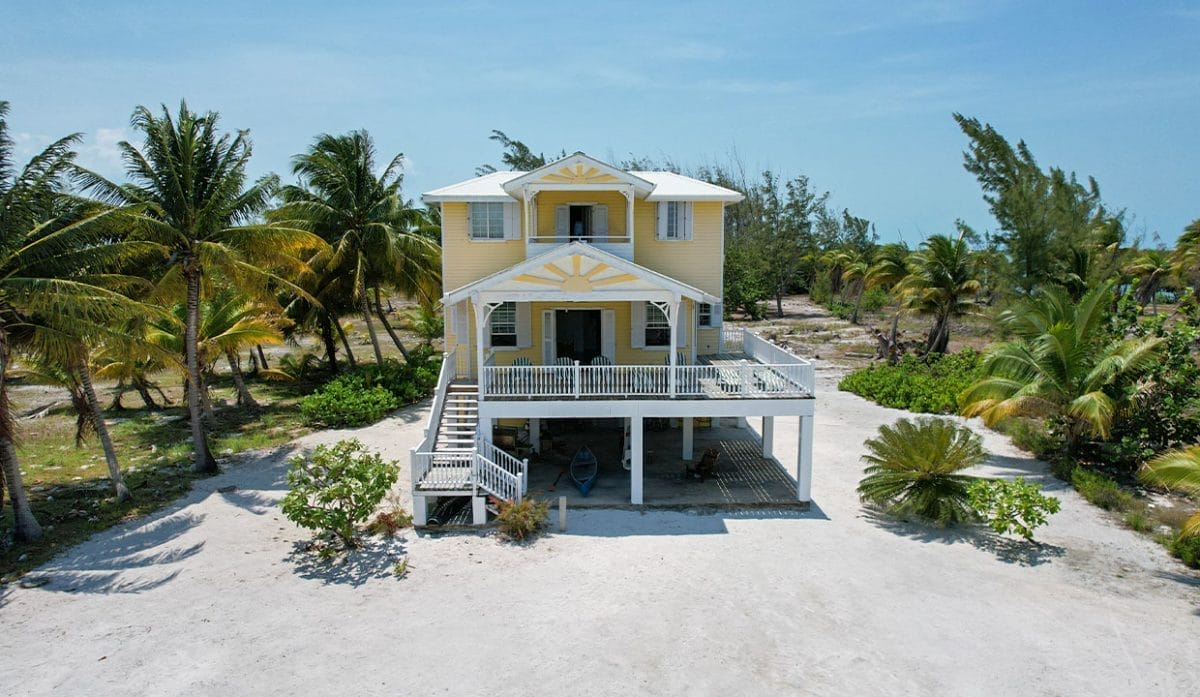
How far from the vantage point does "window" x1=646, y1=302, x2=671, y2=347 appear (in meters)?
21.0

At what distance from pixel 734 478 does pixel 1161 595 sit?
860cm

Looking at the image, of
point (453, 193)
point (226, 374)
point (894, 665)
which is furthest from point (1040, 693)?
point (226, 374)

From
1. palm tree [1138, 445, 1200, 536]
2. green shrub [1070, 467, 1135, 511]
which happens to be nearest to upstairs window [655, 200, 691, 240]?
green shrub [1070, 467, 1135, 511]

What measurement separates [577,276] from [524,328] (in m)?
4.33

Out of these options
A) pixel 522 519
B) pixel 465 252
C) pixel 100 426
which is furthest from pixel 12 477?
pixel 465 252

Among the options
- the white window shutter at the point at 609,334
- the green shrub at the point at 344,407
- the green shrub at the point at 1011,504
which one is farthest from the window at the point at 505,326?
the green shrub at the point at 1011,504

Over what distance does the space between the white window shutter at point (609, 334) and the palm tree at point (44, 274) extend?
11.6 m

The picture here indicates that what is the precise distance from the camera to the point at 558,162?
18.5 meters

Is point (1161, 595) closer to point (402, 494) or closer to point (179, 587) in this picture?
point (402, 494)

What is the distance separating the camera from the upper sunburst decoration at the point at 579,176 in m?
18.9

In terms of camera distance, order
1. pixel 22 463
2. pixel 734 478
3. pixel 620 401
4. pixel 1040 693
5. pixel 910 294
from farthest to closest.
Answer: pixel 910 294 < pixel 22 463 < pixel 734 478 < pixel 620 401 < pixel 1040 693

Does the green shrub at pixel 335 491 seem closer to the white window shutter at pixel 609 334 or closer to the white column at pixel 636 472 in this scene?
the white column at pixel 636 472

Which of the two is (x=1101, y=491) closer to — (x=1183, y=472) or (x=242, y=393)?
(x=1183, y=472)

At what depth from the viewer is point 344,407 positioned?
78.4 ft
